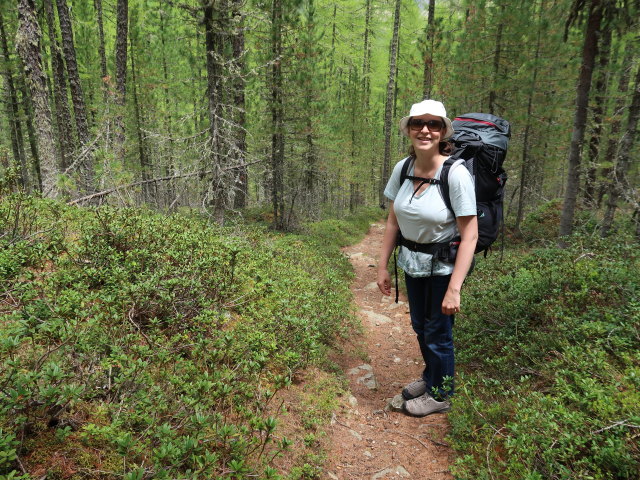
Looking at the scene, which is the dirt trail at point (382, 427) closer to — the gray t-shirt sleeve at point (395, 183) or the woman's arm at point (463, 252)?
the woman's arm at point (463, 252)

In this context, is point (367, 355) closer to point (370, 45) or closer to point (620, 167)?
point (620, 167)

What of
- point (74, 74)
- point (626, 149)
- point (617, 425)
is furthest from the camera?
point (74, 74)

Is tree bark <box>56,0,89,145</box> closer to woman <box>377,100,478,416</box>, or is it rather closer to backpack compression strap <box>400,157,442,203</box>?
backpack compression strap <box>400,157,442,203</box>

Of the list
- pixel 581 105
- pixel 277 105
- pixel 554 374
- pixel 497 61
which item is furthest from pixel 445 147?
pixel 497 61

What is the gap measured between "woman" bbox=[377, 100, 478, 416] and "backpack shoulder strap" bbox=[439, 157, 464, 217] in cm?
3

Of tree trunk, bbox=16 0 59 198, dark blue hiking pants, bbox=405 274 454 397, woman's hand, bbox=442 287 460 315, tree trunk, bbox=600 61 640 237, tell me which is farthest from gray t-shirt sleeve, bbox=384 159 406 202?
tree trunk, bbox=16 0 59 198

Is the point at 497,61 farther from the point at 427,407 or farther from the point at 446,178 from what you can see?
the point at 427,407

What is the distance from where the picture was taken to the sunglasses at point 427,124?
125 inches

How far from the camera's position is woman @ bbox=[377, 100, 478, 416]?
312 cm

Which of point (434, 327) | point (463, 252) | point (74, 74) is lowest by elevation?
point (434, 327)

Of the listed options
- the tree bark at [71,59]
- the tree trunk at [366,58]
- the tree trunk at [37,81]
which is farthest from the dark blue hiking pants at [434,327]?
the tree trunk at [366,58]

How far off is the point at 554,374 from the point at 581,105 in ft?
26.4

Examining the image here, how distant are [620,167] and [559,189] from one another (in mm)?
31266

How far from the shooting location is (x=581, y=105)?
27.7ft
